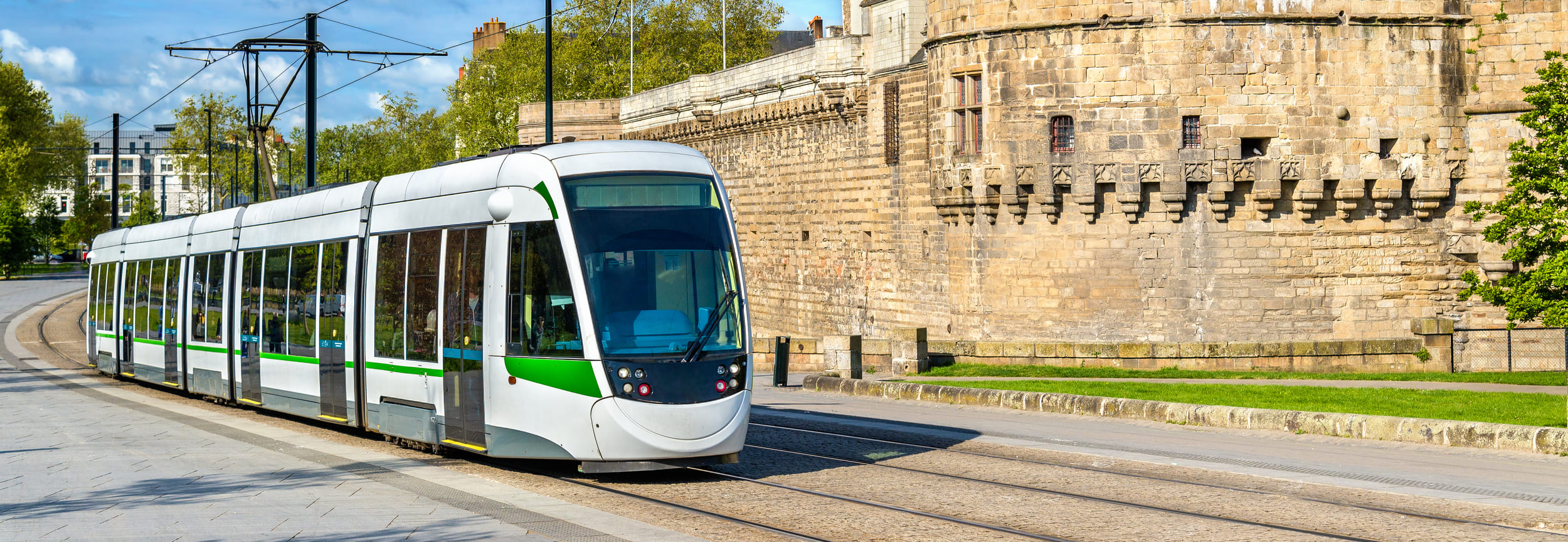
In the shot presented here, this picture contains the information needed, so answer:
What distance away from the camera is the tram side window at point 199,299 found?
828 inches

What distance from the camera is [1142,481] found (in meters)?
12.1

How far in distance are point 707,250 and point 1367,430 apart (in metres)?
7.77

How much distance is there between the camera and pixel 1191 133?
26.3m

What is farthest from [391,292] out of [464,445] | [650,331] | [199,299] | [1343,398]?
[1343,398]

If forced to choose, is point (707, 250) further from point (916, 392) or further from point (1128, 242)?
point (1128, 242)

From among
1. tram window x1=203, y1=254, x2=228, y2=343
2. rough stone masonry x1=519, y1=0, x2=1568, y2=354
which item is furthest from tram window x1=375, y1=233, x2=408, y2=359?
rough stone masonry x1=519, y1=0, x2=1568, y2=354

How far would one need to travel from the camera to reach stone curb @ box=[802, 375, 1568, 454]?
14.0 metres

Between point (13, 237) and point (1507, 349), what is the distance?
8008 cm

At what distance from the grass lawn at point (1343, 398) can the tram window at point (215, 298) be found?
33.7 ft

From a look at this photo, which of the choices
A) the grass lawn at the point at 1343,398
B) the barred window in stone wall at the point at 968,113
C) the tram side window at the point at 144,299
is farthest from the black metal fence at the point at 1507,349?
the tram side window at the point at 144,299

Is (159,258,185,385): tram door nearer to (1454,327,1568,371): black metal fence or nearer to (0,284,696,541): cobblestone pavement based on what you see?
(0,284,696,541): cobblestone pavement

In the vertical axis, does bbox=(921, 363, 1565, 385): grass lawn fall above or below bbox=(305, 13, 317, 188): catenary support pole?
below

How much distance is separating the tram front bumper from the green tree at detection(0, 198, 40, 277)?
3200 inches

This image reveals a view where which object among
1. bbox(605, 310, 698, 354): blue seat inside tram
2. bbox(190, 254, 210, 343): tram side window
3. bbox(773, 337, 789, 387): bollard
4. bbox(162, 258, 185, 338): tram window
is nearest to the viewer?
bbox(605, 310, 698, 354): blue seat inside tram
